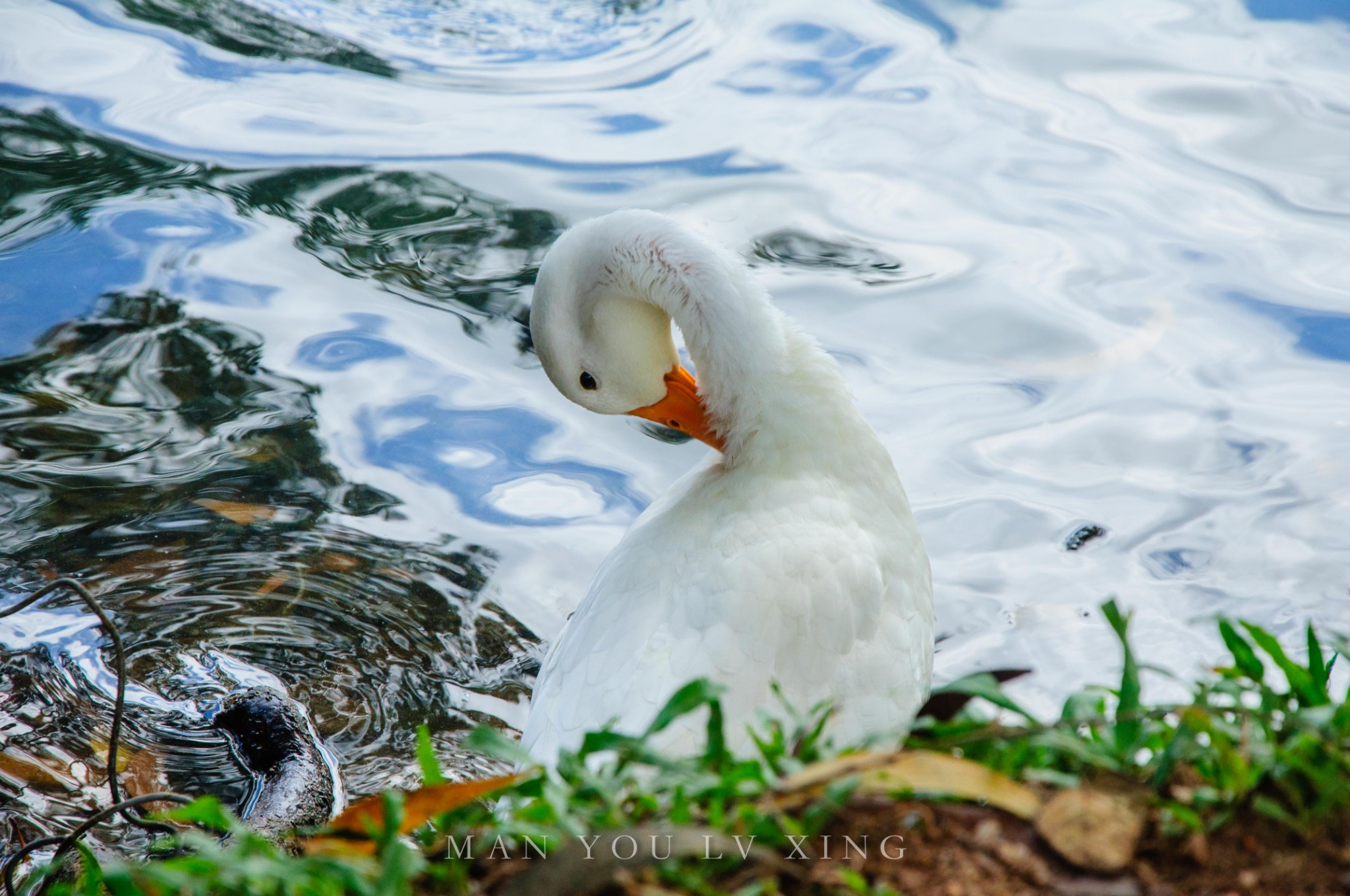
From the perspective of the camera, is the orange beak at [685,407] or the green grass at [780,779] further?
the orange beak at [685,407]

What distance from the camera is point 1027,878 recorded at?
1.43 m

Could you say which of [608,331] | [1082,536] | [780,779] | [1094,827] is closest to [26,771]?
[608,331]

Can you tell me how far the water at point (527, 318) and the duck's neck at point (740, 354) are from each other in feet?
3.57

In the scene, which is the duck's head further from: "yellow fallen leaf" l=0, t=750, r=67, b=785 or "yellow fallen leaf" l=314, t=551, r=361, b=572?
"yellow fallen leaf" l=0, t=750, r=67, b=785

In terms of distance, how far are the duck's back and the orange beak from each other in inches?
7.8

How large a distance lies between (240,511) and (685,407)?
6.43 feet

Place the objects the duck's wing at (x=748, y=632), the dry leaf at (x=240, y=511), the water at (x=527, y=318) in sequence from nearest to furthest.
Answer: the duck's wing at (x=748, y=632)
the water at (x=527, y=318)
the dry leaf at (x=240, y=511)

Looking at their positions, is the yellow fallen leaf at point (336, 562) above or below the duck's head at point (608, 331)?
below

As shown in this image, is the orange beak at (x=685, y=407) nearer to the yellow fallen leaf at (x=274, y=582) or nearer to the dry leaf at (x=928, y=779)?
the yellow fallen leaf at (x=274, y=582)

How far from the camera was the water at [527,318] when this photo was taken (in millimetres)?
4012

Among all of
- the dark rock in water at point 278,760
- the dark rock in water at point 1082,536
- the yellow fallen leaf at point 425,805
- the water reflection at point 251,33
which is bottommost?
the dark rock in water at point 1082,536

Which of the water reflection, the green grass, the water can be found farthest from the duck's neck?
the water reflection

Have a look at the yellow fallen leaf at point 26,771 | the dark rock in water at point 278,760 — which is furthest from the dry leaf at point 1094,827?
the yellow fallen leaf at point 26,771

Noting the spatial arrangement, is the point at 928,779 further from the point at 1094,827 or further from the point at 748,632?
the point at 748,632
